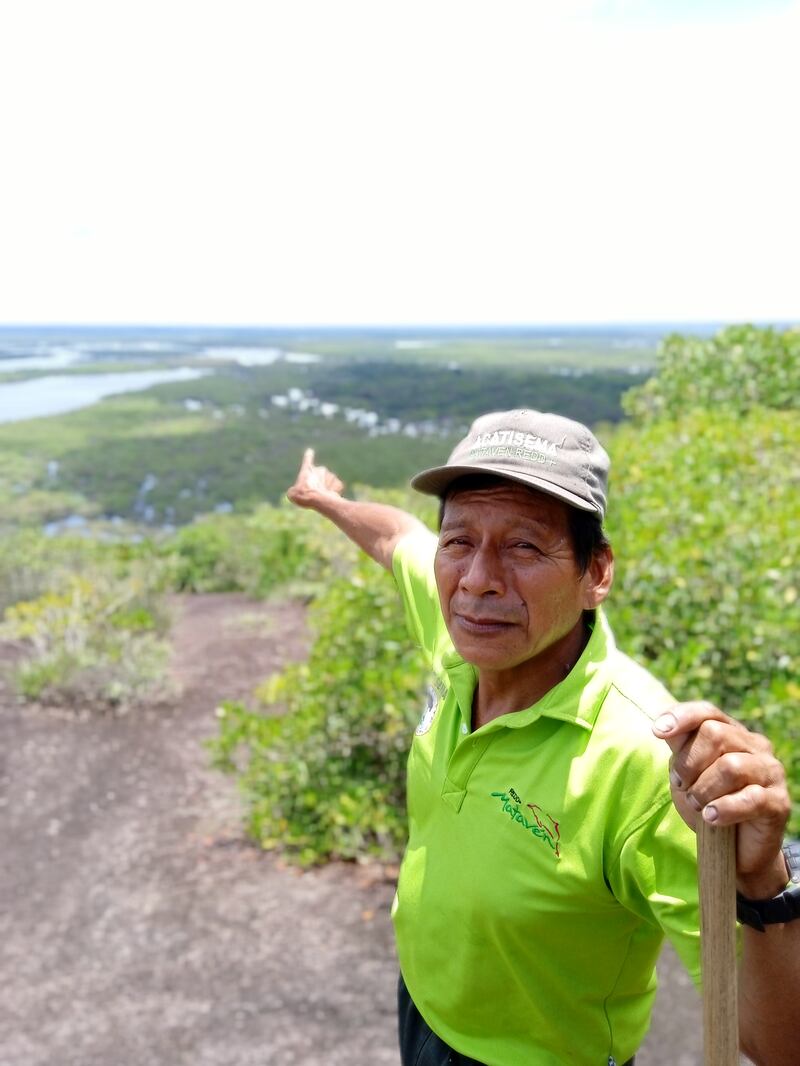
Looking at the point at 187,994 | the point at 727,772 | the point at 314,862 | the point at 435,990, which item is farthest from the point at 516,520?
the point at 314,862

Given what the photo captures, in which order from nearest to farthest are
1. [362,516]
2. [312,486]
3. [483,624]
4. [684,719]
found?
[684,719] → [483,624] → [362,516] → [312,486]

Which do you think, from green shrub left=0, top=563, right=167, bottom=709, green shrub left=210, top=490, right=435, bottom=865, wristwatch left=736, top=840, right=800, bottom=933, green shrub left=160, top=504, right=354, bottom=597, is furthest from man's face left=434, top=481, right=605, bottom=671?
green shrub left=160, top=504, right=354, bottom=597

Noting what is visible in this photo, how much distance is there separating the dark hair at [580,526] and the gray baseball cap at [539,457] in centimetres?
2

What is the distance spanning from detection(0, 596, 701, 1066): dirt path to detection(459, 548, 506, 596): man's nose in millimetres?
2701

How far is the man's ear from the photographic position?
166cm

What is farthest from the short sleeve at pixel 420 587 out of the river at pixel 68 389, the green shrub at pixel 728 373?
the river at pixel 68 389

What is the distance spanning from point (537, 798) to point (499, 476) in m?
0.52

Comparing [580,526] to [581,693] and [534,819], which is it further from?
[534,819]

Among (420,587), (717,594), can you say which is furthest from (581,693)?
(717,594)

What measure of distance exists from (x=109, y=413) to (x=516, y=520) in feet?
159

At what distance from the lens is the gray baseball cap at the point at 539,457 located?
5.06 ft

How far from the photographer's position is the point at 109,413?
47.6 m

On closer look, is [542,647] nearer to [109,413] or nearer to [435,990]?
[435,990]

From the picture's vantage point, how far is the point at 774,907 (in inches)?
46.1
